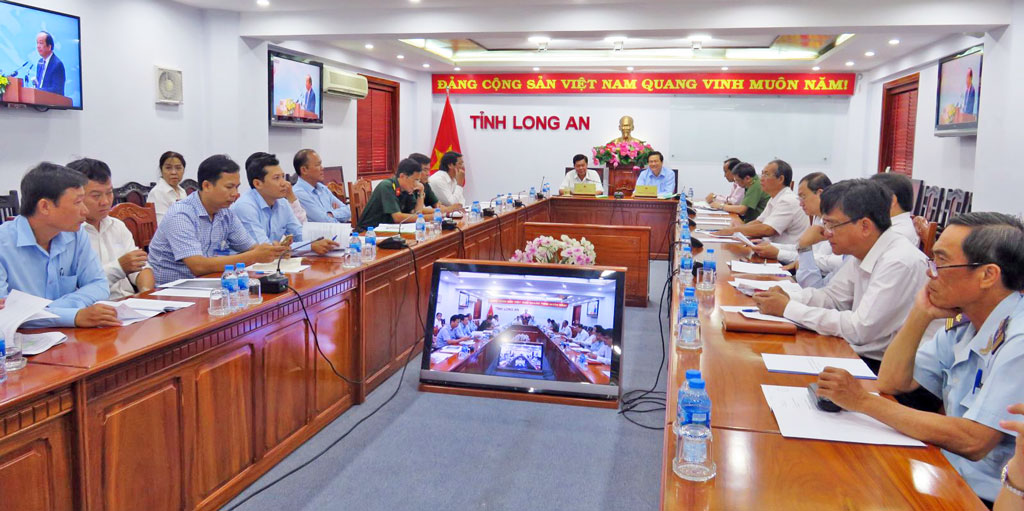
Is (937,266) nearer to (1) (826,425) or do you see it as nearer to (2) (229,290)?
(1) (826,425)

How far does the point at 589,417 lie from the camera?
11.1 feet

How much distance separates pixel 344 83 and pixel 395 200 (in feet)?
13.4

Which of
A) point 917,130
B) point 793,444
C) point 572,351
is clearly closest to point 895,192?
point 572,351

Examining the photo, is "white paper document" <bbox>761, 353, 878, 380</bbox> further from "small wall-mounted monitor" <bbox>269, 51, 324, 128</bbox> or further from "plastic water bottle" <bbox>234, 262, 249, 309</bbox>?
"small wall-mounted monitor" <bbox>269, 51, 324, 128</bbox>

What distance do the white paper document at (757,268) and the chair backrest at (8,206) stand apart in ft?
14.6

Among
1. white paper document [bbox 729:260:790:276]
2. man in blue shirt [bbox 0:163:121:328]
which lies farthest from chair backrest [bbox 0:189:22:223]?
white paper document [bbox 729:260:790:276]

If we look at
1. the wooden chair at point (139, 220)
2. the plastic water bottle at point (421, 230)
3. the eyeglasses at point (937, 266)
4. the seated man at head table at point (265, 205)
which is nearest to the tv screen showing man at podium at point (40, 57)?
the wooden chair at point (139, 220)

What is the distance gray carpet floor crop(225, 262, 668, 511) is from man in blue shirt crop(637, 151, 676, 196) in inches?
229

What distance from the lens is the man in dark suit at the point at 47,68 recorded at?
5.02 meters

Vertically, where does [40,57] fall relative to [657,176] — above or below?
above

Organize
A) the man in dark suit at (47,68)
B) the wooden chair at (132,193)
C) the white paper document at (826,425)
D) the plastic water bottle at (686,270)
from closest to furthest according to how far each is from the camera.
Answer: the white paper document at (826,425)
the plastic water bottle at (686,270)
the man in dark suit at (47,68)
the wooden chair at (132,193)

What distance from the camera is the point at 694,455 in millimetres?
1432

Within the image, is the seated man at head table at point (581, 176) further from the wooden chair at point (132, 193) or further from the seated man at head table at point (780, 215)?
the wooden chair at point (132, 193)

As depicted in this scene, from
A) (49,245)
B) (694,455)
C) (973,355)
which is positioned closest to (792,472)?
(694,455)
